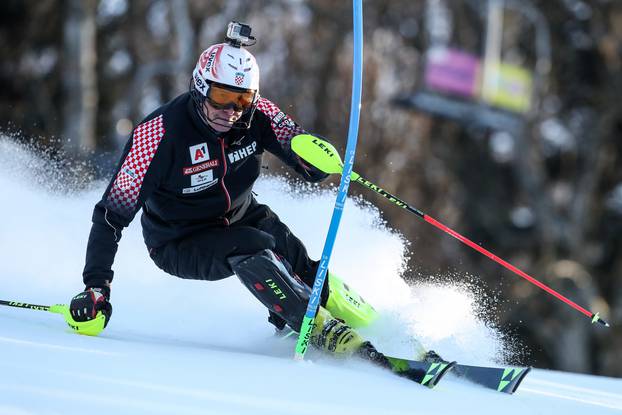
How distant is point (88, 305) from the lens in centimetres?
557

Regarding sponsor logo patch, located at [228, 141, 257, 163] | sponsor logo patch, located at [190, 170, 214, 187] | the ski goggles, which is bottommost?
sponsor logo patch, located at [190, 170, 214, 187]

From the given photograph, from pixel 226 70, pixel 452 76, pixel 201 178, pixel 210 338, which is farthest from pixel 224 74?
pixel 452 76

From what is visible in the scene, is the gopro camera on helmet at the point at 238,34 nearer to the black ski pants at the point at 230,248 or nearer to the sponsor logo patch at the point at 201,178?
the sponsor logo patch at the point at 201,178

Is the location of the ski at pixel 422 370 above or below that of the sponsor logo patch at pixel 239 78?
below

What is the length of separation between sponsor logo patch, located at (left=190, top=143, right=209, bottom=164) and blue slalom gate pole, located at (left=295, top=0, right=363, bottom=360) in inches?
34.1

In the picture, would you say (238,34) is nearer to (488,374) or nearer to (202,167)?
(202,167)

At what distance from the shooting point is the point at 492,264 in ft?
87.2

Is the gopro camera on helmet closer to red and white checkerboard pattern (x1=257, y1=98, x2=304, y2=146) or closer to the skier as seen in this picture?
the skier

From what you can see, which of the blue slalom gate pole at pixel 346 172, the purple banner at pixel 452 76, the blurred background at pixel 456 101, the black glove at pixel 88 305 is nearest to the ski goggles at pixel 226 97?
the blue slalom gate pole at pixel 346 172

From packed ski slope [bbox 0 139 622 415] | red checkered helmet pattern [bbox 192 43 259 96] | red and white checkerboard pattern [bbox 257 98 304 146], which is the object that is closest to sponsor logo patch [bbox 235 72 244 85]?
red checkered helmet pattern [bbox 192 43 259 96]

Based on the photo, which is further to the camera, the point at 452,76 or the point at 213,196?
the point at 452,76

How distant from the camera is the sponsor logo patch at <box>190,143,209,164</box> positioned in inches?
232

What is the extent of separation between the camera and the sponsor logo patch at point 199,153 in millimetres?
5891

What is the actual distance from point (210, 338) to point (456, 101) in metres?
17.5
